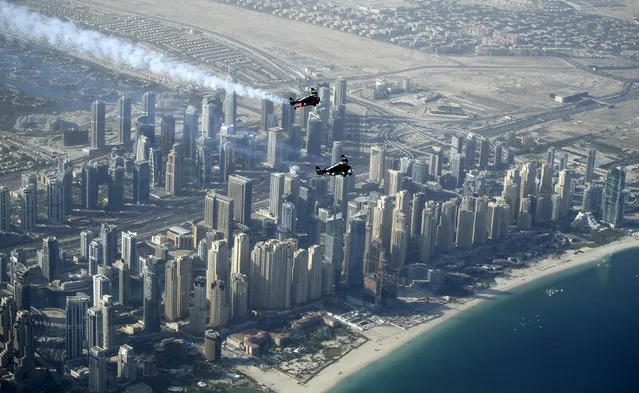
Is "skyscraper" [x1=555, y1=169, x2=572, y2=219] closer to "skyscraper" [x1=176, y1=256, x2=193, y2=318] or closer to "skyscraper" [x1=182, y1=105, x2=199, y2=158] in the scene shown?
"skyscraper" [x1=182, y1=105, x2=199, y2=158]

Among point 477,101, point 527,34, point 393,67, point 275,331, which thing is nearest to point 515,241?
point 275,331

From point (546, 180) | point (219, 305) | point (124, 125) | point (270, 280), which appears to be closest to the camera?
point (219, 305)

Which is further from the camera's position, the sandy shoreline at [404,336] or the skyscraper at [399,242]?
the skyscraper at [399,242]

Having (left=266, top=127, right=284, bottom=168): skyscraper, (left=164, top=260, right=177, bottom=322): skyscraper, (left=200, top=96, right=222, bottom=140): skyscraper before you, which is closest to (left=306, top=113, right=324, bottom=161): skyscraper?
(left=266, top=127, right=284, bottom=168): skyscraper

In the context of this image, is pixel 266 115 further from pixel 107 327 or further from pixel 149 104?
pixel 107 327

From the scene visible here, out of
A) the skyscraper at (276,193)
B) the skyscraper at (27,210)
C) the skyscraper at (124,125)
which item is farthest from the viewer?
the skyscraper at (124,125)

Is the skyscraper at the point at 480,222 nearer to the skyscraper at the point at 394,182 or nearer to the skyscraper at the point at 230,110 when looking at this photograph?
the skyscraper at the point at 394,182

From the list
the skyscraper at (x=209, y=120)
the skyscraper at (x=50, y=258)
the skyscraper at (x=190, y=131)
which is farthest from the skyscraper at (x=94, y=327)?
the skyscraper at (x=209, y=120)

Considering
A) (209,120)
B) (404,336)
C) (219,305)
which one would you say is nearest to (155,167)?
(209,120)
